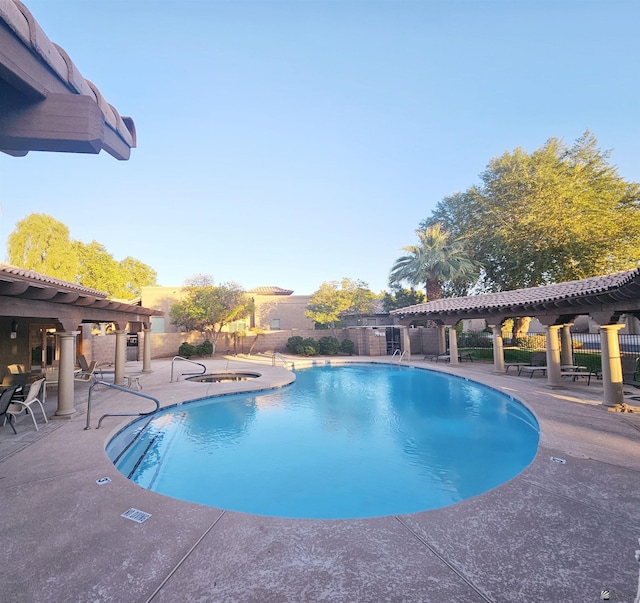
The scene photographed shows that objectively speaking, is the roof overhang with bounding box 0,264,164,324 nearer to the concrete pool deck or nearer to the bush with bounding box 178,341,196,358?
the concrete pool deck

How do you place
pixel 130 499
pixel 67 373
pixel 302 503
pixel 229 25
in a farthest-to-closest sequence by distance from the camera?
pixel 229 25, pixel 67 373, pixel 302 503, pixel 130 499

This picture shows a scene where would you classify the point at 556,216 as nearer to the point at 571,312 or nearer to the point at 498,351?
the point at 498,351

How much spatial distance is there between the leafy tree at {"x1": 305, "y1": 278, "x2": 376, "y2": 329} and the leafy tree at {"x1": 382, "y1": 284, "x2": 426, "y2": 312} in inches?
157

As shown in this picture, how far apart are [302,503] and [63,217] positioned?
3322cm

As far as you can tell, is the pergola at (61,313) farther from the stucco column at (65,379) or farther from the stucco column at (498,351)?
the stucco column at (498,351)

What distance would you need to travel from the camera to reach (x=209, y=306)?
23.9 metres

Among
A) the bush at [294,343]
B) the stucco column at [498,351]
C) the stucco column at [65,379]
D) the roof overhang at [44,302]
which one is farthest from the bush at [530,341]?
the stucco column at [65,379]

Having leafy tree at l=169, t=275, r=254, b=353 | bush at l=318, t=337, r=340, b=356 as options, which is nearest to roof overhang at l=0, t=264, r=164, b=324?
leafy tree at l=169, t=275, r=254, b=353

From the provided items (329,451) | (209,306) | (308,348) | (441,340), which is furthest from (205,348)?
(329,451)

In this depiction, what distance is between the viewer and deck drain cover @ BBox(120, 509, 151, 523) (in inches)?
145

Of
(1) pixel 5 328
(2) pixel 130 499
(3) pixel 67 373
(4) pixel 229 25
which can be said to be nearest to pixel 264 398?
(3) pixel 67 373

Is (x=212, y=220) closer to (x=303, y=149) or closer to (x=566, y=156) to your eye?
(x=303, y=149)

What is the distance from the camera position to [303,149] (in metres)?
21.9

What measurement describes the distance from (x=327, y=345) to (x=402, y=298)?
29.5ft
